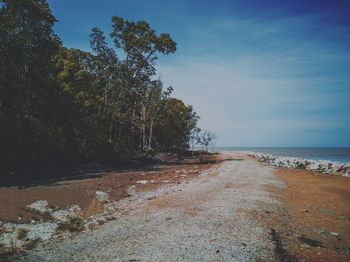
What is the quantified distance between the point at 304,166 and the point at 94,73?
30.0 metres

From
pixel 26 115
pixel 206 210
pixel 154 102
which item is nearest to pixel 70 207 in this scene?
pixel 206 210

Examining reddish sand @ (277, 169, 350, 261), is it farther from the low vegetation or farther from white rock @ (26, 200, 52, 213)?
white rock @ (26, 200, 52, 213)

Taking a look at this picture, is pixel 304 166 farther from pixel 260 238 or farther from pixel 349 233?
pixel 260 238

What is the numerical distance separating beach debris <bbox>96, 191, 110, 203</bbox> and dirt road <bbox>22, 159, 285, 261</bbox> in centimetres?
135

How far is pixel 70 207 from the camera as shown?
11.9 m

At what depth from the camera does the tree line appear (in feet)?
66.0

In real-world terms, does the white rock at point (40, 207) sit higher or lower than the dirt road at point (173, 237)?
lower

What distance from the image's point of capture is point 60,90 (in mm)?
26125

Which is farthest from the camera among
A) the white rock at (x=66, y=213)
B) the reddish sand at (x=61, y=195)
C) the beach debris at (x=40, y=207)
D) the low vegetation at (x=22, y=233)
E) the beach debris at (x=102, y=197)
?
the beach debris at (x=102, y=197)

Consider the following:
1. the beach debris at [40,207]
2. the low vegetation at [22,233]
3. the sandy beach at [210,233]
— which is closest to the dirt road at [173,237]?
the sandy beach at [210,233]

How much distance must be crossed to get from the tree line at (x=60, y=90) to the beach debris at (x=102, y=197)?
854 cm

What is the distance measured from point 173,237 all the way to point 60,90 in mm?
22315

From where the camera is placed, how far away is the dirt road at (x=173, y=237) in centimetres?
659

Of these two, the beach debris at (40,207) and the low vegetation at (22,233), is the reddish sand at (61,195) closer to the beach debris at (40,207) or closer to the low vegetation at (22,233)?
the beach debris at (40,207)
